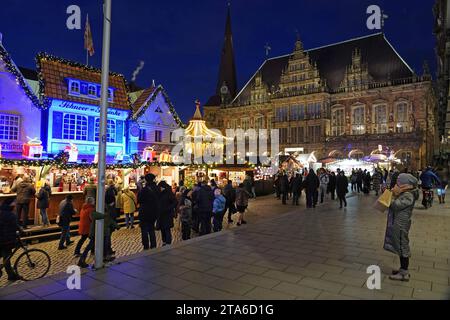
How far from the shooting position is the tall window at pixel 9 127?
53.6 ft

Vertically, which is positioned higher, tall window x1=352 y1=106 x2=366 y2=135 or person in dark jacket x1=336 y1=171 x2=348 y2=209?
tall window x1=352 y1=106 x2=366 y2=135

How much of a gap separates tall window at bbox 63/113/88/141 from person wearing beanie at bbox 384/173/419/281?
18582mm

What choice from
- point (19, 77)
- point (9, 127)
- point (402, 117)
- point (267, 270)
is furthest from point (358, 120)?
point (267, 270)

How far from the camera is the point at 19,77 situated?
1664cm

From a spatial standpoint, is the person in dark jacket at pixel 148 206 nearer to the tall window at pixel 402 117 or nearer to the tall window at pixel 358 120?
the tall window at pixel 402 117

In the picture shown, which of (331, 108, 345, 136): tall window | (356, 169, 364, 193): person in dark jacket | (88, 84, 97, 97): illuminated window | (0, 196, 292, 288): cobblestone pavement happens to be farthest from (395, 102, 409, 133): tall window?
(88, 84, 97, 97): illuminated window

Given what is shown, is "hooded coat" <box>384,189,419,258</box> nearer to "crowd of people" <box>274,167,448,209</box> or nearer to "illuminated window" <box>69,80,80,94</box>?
"crowd of people" <box>274,167,448,209</box>

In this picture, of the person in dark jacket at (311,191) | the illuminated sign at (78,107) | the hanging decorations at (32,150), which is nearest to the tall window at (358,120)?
the person in dark jacket at (311,191)

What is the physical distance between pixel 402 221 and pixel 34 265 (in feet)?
22.2

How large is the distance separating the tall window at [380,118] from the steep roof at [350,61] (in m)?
3.62

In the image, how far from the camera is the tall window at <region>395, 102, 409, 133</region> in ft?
119

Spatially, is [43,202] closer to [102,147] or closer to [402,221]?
Result: [102,147]
